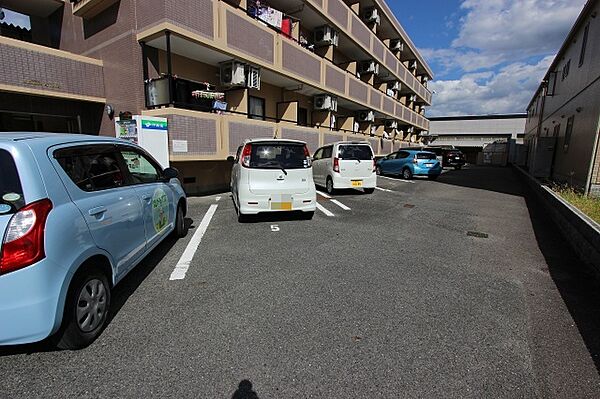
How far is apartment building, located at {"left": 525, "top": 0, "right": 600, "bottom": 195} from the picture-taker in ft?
27.7

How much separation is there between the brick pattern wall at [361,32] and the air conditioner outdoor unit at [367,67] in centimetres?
151

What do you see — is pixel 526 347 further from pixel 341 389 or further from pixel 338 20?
pixel 338 20

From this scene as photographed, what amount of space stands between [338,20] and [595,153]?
11552 mm

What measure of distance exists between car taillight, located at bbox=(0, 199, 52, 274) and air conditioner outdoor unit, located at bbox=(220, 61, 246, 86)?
8229mm

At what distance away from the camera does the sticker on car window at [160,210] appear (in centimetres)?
375

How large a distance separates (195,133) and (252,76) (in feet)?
10.5

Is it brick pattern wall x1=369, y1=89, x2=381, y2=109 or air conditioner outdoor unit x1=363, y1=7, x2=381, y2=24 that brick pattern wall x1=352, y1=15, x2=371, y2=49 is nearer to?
air conditioner outdoor unit x1=363, y1=7, x2=381, y2=24

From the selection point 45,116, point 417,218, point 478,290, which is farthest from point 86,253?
point 45,116

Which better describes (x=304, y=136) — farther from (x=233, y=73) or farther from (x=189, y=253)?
(x=189, y=253)

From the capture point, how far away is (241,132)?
9.08 m

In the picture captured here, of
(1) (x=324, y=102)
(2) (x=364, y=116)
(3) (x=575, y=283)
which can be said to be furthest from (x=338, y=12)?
(3) (x=575, y=283)

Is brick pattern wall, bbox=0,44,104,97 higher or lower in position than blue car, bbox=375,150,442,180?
higher

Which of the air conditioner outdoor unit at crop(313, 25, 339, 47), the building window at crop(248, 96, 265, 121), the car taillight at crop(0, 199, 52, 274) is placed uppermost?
the air conditioner outdoor unit at crop(313, 25, 339, 47)

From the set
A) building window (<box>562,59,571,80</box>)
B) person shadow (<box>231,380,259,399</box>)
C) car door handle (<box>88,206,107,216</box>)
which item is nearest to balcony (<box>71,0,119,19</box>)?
car door handle (<box>88,206,107,216</box>)
